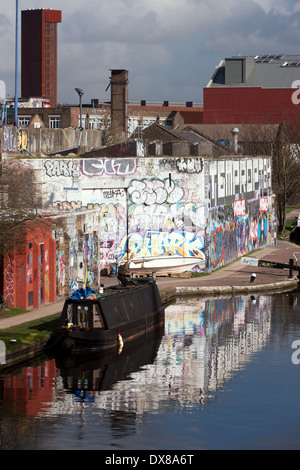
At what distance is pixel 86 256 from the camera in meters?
45.8

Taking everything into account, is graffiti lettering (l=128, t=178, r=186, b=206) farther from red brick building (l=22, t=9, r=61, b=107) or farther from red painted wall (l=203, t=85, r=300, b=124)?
red brick building (l=22, t=9, r=61, b=107)

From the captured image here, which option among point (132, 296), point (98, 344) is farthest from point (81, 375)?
point (132, 296)

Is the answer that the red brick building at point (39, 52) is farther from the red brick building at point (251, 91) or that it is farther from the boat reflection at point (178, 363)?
the boat reflection at point (178, 363)

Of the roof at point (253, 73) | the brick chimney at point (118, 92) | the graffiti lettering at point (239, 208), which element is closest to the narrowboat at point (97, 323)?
the graffiti lettering at point (239, 208)

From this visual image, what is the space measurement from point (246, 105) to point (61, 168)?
74130 mm

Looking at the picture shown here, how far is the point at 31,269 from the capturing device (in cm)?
3931

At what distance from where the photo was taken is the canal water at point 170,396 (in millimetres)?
24766

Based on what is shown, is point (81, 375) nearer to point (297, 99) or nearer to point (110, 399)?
point (110, 399)

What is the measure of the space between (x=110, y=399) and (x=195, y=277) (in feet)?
78.9

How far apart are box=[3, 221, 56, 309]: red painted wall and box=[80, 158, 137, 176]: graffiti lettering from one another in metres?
10.7

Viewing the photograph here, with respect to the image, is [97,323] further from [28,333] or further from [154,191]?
[154,191]

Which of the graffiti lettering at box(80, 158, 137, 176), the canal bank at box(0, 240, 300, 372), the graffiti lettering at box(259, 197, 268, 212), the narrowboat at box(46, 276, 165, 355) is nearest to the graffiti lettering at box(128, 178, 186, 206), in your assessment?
the graffiti lettering at box(80, 158, 137, 176)

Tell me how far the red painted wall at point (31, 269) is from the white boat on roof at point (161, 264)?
979 cm

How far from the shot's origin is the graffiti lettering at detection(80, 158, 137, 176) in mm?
51438
